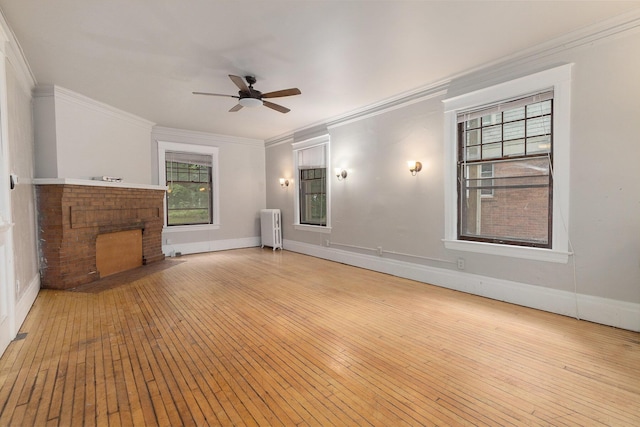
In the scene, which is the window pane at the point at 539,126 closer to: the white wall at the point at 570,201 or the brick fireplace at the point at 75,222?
the white wall at the point at 570,201

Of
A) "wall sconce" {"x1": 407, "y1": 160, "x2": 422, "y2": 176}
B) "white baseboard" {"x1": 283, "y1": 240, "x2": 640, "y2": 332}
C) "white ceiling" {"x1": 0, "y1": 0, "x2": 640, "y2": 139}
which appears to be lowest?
"white baseboard" {"x1": 283, "y1": 240, "x2": 640, "y2": 332}

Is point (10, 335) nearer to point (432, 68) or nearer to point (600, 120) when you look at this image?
point (432, 68)

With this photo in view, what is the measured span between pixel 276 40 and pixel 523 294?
4.01 meters

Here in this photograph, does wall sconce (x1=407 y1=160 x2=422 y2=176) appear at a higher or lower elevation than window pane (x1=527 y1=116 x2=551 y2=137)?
lower

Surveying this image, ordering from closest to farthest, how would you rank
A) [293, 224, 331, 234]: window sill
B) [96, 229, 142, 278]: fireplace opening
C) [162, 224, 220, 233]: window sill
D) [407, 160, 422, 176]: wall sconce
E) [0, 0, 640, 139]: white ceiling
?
[0, 0, 640, 139]: white ceiling, [407, 160, 422, 176]: wall sconce, [96, 229, 142, 278]: fireplace opening, [293, 224, 331, 234]: window sill, [162, 224, 220, 233]: window sill

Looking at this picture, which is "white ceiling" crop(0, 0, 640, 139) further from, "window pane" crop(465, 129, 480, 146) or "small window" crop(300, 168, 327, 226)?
"small window" crop(300, 168, 327, 226)

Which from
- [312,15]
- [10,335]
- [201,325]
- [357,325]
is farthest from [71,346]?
[312,15]

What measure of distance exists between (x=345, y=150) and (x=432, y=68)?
2.30 meters

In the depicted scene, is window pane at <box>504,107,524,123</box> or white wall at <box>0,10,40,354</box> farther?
window pane at <box>504,107,524,123</box>

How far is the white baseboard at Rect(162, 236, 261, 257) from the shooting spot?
268 inches

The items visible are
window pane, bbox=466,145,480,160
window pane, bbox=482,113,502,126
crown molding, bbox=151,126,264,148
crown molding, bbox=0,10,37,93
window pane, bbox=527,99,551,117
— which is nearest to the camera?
crown molding, bbox=0,10,37,93

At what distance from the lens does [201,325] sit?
3039mm

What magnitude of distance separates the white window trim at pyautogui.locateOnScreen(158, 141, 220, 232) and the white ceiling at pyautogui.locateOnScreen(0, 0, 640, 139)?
1996 millimetres

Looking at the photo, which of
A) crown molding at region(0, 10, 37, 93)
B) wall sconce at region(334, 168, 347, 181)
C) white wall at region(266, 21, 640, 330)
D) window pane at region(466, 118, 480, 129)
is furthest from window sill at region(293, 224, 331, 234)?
crown molding at region(0, 10, 37, 93)
